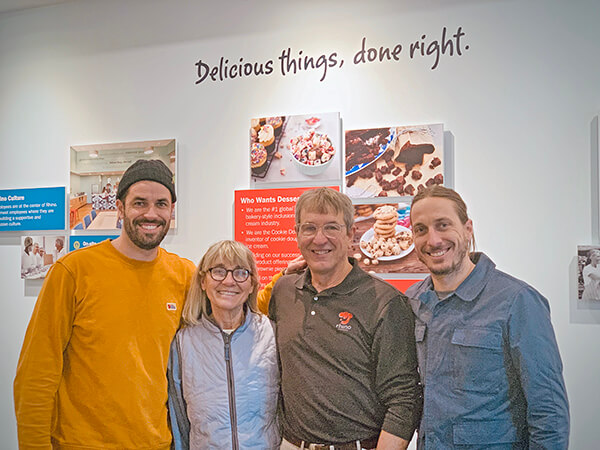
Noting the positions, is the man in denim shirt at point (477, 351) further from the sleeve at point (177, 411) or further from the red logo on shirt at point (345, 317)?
the sleeve at point (177, 411)

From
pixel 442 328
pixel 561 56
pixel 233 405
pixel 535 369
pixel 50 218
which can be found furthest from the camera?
pixel 50 218

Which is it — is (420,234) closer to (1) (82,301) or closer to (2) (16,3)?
(1) (82,301)

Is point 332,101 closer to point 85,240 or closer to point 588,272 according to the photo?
point 588,272

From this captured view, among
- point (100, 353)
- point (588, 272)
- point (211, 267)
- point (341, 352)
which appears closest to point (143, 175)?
point (211, 267)

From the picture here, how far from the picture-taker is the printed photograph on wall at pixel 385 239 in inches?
93.0

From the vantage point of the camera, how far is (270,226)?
258cm

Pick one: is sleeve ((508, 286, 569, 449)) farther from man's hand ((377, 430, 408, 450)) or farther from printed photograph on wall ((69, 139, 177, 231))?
printed photograph on wall ((69, 139, 177, 231))

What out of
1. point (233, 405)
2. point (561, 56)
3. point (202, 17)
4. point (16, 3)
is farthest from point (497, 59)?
point (16, 3)

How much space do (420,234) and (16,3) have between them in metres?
2.85

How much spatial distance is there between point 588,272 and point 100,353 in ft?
6.41

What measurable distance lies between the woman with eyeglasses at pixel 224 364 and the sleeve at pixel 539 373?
0.80m

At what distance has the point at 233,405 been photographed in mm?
1664

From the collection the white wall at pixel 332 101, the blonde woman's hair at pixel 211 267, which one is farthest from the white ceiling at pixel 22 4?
the blonde woman's hair at pixel 211 267

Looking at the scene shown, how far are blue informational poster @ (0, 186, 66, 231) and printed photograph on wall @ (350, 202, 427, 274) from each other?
1.73 meters
